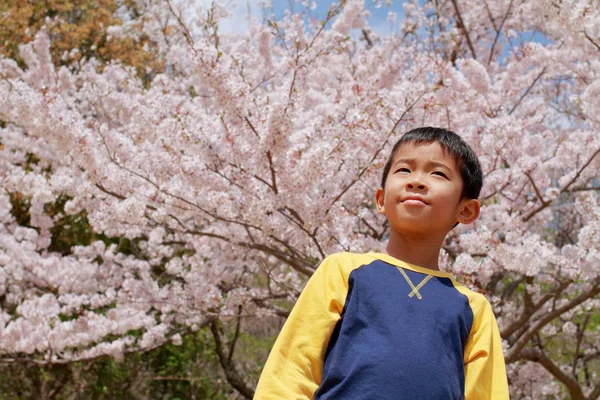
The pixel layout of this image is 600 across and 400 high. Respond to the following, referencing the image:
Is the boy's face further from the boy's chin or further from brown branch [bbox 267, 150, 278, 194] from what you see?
brown branch [bbox 267, 150, 278, 194]

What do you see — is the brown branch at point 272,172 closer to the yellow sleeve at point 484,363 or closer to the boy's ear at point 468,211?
the boy's ear at point 468,211

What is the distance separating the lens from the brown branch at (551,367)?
13.3 ft

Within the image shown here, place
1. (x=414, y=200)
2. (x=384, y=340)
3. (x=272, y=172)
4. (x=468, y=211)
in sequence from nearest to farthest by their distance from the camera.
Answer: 1. (x=384, y=340)
2. (x=414, y=200)
3. (x=468, y=211)
4. (x=272, y=172)

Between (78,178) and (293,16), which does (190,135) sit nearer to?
(78,178)

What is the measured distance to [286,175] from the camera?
11.1 ft

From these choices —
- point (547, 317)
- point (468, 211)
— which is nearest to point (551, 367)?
point (547, 317)

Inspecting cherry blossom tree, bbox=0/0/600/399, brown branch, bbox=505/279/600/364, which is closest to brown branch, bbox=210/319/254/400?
cherry blossom tree, bbox=0/0/600/399

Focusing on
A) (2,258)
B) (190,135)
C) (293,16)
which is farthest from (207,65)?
(293,16)

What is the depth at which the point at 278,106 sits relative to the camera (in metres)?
3.20

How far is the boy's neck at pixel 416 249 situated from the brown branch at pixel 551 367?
2743 mm

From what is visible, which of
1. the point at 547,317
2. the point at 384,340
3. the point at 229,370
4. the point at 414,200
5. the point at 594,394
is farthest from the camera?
the point at 229,370

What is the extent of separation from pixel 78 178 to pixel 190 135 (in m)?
1.22

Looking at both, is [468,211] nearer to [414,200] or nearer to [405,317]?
[414,200]

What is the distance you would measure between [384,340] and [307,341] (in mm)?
155
